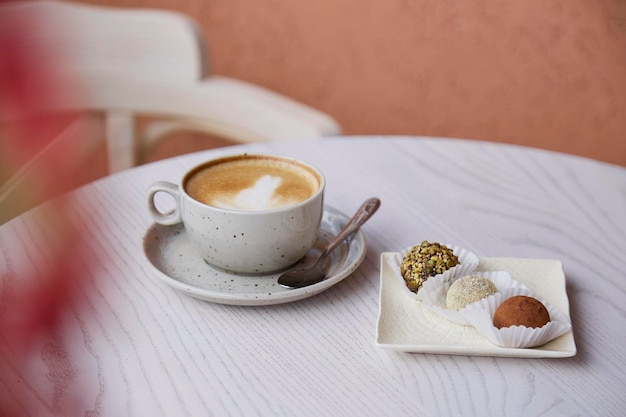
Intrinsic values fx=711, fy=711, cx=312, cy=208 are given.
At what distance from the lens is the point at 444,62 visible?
1713 mm

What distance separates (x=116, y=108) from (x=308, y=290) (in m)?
0.95

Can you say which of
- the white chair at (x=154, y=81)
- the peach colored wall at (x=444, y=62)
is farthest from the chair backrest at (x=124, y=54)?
the peach colored wall at (x=444, y=62)

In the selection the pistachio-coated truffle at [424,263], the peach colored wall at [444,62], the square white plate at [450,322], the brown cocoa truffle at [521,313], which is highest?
the brown cocoa truffle at [521,313]

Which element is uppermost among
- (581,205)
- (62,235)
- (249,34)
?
(62,235)

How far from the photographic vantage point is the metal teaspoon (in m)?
0.63

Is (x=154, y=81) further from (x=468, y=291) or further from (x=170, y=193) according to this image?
(x=468, y=291)

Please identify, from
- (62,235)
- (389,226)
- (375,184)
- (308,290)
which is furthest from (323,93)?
(62,235)

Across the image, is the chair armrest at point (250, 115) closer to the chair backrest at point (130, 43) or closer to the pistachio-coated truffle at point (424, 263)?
the chair backrest at point (130, 43)

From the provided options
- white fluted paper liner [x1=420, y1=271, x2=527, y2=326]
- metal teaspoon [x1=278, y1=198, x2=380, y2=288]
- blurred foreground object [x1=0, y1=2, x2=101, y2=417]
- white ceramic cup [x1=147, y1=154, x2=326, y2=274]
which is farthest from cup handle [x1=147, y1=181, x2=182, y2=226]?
blurred foreground object [x1=0, y1=2, x2=101, y2=417]

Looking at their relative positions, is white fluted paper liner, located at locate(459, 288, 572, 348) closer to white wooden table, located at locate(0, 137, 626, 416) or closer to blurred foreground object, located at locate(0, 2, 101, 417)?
white wooden table, located at locate(0, 137, 626, 416)

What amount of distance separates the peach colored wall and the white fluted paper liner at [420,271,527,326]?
1130 millimetres

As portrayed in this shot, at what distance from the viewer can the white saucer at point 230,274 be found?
0.59 metres

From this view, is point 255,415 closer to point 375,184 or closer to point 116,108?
point 375,184

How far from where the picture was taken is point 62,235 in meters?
0.11
